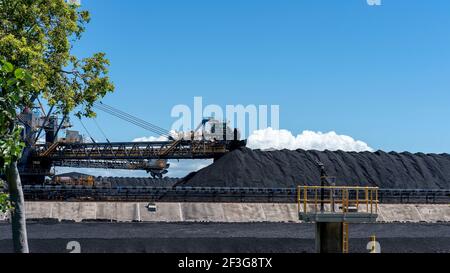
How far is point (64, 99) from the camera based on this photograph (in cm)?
1906

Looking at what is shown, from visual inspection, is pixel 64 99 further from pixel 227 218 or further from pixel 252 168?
pixel 252 168

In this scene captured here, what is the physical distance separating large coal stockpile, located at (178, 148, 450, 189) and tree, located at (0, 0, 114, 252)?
38236mm

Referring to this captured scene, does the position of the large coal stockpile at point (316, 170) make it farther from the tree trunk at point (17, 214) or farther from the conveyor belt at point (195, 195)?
the tree trunk at point (17, 214)

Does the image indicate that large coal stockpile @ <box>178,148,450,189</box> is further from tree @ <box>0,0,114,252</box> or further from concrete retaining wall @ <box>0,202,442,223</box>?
tree @ <box>0,0,114,252</box>

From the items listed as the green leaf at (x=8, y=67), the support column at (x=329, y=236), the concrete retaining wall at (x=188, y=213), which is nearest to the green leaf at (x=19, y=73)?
the green leaf at (x=8, y=67)

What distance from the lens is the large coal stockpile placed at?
2317 inches

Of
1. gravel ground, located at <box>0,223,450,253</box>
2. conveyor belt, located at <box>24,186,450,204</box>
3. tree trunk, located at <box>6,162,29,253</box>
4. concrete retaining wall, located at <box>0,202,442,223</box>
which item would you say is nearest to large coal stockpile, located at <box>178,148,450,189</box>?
conveyor belt, located at <box>24,186,450,204</box>

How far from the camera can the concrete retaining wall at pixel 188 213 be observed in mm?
48438

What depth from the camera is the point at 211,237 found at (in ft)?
112

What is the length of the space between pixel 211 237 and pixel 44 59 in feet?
58.2

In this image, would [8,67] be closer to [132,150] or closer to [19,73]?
[19,73]

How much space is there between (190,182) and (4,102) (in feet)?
162

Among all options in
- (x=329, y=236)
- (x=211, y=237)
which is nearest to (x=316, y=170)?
(x=211, y=237)
